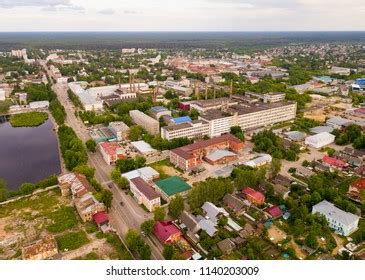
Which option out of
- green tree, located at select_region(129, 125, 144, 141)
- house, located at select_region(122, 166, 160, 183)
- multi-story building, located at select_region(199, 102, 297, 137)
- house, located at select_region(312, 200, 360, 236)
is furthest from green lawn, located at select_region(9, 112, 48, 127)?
house, located at select_region(312, 200, 360, 236)

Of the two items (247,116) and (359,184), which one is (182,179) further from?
(247,116)

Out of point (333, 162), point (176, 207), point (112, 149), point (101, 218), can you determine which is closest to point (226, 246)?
point (176, 207)

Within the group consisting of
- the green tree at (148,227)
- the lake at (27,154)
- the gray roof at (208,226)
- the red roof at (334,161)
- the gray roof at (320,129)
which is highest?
the gray roof at (320,129)

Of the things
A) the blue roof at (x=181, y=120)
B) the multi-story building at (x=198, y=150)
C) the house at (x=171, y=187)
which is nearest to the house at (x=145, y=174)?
the house at (x=171, y=187)

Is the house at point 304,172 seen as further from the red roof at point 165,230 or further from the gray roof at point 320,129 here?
the red roof at point 165,230

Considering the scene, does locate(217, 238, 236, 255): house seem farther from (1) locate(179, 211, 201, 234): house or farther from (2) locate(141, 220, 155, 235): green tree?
(2) locate(141, 220, 155, 235): green tree
